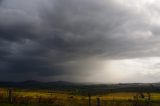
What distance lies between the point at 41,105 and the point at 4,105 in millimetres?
8281

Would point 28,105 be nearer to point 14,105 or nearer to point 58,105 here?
point 14,105

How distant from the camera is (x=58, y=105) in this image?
6062cm

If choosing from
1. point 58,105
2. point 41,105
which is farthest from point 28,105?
point 58,105

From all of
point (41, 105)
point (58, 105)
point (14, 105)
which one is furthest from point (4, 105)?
point (58, 105)

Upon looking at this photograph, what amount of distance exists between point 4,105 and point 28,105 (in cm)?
522

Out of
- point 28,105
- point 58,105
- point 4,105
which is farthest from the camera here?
point 58,105

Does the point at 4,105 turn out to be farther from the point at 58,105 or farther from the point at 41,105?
the point at 58,105

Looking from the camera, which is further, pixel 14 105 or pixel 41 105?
pixel 41 105

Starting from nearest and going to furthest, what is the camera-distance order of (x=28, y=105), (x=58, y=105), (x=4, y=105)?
1. (x=4, y=105)
2. (x=28, y=105)
3. (x=58, y=105)

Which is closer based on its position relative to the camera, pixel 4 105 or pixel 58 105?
pixel 4 105

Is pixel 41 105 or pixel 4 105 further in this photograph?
pixel 41 105

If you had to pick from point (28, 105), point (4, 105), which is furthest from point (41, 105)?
point (4, 105)

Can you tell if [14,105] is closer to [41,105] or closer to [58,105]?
[41,105]

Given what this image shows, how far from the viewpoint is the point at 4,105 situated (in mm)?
50844
